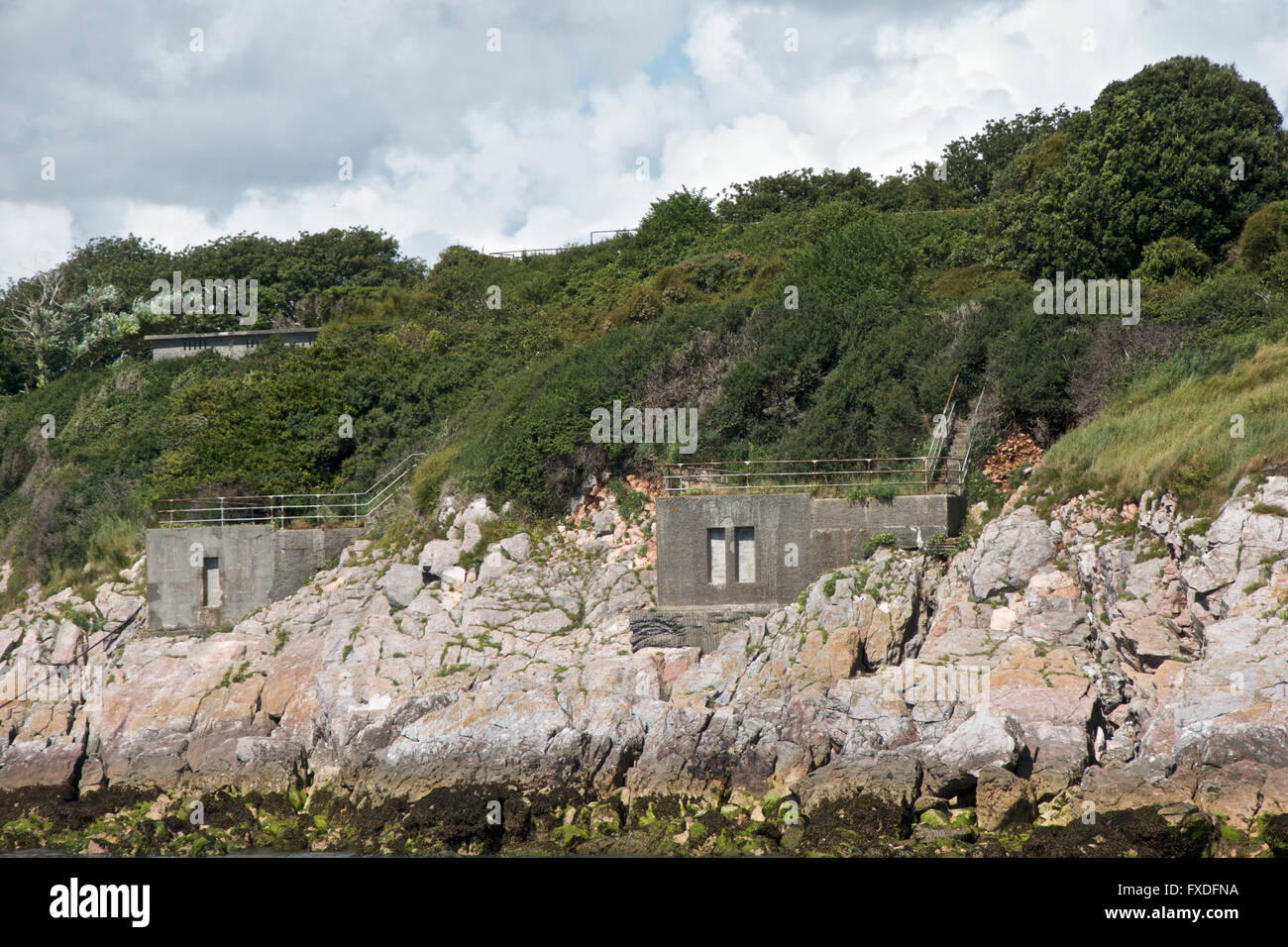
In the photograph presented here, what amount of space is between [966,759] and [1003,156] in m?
41.2

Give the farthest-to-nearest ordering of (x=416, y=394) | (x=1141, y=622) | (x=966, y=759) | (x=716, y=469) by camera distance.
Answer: (x=416, y=394), (x=716, y=469), (x=1141, y=622), (x=966, y=759)

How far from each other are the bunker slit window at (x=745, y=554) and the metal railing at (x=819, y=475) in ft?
3.55

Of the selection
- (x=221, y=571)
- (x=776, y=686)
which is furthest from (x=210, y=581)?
(x=776, y=686)

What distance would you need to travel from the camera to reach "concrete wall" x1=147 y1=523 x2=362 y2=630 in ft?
100

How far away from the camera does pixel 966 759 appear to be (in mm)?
19766

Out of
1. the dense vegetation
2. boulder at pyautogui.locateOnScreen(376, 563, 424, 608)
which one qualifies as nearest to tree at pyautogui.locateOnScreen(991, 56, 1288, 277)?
the dense vegetation

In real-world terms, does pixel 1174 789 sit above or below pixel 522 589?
below

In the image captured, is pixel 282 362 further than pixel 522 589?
Answer: Yes

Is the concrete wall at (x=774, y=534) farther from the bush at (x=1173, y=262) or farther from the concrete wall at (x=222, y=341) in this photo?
the concrete wall at (x=222, y=341)

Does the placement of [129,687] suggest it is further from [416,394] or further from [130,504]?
[416,394]

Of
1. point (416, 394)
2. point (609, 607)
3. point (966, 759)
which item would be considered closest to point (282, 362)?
point (416, 394)

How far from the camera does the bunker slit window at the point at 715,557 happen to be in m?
26.1

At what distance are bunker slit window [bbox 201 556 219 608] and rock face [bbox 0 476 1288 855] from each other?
173 centimetres

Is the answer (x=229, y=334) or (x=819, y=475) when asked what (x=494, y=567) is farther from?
(x=229, y=334)
